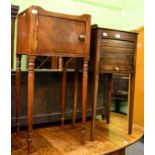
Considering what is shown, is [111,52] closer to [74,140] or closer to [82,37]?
[82,37]

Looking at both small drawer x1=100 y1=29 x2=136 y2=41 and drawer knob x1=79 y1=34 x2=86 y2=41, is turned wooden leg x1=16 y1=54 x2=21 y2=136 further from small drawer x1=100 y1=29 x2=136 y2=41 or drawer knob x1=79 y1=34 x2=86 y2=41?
small drawer x1=100 y1=29 x2=136 y2=41

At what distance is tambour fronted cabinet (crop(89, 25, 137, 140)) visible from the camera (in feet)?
5.18

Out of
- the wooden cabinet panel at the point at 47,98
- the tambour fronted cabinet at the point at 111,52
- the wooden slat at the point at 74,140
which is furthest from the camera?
the wooden cabinet panel at the point at 47,98

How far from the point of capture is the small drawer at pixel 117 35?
1589 millimetres

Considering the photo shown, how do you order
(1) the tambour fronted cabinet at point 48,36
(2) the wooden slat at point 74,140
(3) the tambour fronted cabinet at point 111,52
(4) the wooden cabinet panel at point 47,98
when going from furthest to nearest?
(4) the wooden cabinet panel at point 47,98 < (3) the tambour fronted cabinet at point 111,52 < (2) the wooden slat at point 74,140 < (1) the tambour fronted cabinet at point 48,36

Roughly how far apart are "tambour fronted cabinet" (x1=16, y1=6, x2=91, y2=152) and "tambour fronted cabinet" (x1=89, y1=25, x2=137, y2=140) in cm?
11

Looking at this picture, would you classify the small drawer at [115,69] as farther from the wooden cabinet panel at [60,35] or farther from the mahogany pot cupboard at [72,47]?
the wooden cabinet panel at [60,35]

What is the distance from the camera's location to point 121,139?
66.7 inches

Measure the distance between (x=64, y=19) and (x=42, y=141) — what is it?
894 mm

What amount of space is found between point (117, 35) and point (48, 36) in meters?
0.58

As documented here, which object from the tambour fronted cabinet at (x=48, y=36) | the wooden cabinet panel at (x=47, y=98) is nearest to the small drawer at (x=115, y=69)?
the tambour fronted cabinet at (x=48, y=36)

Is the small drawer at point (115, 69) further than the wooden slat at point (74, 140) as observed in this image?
Yes

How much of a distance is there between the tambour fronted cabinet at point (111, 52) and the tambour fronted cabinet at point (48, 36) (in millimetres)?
109
